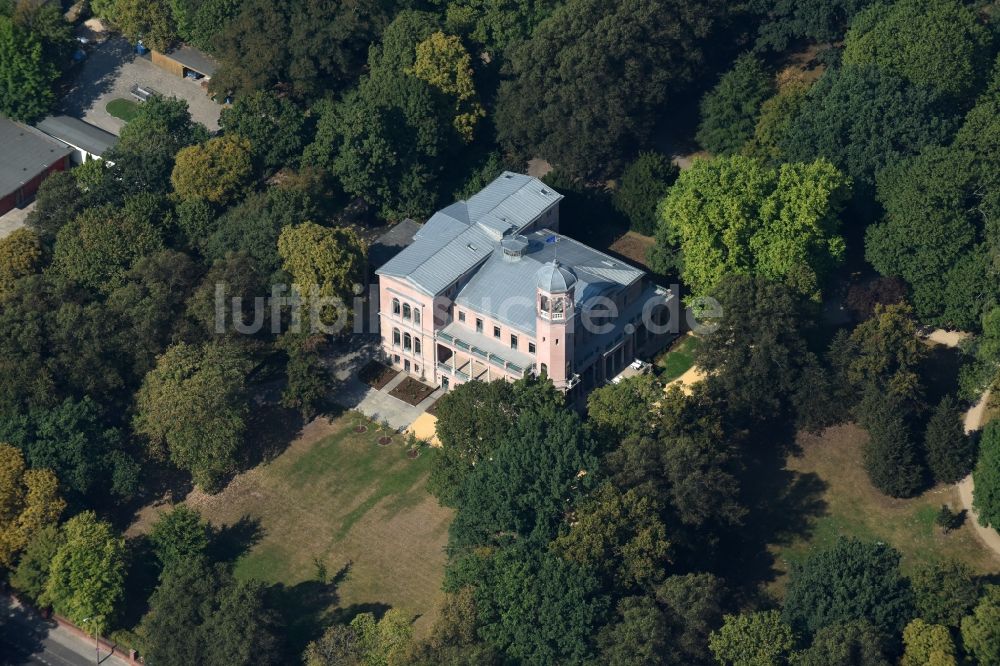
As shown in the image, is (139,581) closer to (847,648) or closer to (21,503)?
(21,503)

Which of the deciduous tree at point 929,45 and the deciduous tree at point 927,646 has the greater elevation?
the deciduous tree at point 929,45

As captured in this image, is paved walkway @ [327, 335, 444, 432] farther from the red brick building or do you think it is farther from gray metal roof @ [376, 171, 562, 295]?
the red brick building

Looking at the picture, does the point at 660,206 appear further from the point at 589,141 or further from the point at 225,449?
the point at 225,449

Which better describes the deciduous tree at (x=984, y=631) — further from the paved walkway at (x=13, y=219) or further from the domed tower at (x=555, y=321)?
the paved walkway at (x=13, y=219)

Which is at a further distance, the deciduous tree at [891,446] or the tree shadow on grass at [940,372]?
the tree shadow on grass at [940,372]

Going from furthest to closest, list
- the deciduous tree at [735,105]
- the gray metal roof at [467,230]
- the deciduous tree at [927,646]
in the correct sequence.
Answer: the deciduous tree at [735,105], the gray metal roof at [467,230], the deciduous tree at [927,646]

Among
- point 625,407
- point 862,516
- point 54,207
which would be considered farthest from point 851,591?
point 54,207

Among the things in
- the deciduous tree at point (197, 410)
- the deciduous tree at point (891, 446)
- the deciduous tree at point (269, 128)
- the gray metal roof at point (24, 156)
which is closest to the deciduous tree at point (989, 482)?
the deciduous tree at point (891, 446)
